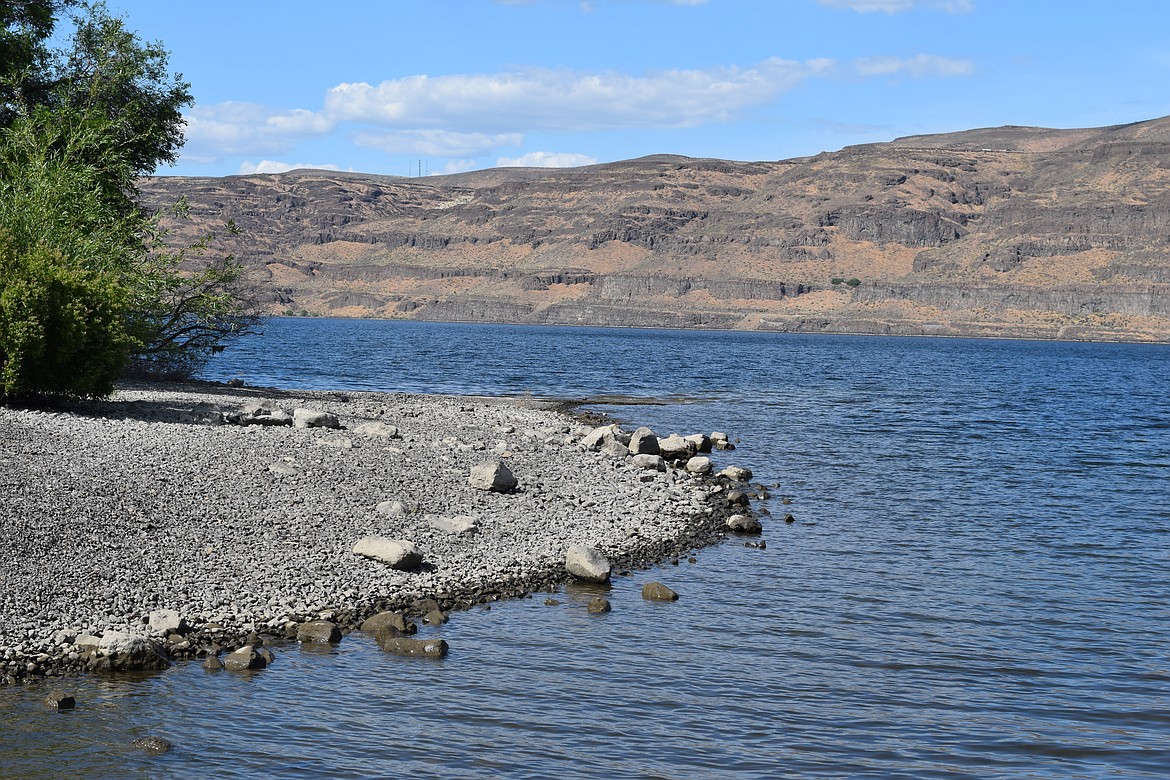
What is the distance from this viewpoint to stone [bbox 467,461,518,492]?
70.5 feet

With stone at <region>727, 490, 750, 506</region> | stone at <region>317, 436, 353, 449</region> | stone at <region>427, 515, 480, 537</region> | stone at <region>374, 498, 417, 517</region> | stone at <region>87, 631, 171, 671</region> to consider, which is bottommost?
stone at <region>727, 490, 750, 506</region>

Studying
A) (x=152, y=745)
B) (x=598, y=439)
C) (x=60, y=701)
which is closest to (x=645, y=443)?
(x=598, y=439)

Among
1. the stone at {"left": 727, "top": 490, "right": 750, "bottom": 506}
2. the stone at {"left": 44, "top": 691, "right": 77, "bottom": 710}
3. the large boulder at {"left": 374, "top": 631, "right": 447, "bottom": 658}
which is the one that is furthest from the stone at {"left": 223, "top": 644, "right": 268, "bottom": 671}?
the stone at {"left": 727, "top": 490, "right": 750, "bottom": 506}

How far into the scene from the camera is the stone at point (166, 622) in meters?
12.4

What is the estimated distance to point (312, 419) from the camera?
26.1 m

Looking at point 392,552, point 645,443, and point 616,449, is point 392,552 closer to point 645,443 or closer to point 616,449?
point 616,449

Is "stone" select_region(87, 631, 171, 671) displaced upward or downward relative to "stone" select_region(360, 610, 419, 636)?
upward

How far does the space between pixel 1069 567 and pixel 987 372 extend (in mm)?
78004

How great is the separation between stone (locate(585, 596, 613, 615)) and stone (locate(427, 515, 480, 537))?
11.0 ft

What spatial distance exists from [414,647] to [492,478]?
28.2 feet

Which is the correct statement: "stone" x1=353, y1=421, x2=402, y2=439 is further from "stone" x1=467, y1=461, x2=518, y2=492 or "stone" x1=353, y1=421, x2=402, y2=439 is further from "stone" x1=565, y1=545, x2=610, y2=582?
"stone" x1=565, y1=545, x2=610, y2=582

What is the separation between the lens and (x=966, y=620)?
15.5 metres

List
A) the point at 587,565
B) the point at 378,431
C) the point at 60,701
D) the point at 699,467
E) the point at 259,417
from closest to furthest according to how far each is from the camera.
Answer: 1. the point at 60,701
2. the point at 587,565
3. the point at 259,417
4. the point at 378,431
5. the point at 699,467

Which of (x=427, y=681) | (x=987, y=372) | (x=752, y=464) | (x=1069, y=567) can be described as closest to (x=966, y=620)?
(x=1069, y=567)
